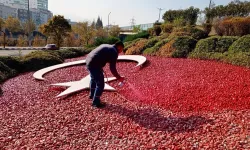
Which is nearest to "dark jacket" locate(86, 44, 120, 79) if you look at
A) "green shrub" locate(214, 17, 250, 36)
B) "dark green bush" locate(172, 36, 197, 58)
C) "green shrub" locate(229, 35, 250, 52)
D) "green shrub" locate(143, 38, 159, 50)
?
"dark green bush" locate(172, 36, 197, 58)

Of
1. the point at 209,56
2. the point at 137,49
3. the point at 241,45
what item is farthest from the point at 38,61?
the point at 241,45

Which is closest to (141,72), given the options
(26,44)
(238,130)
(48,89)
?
(48,89)

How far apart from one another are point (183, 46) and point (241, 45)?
234cm

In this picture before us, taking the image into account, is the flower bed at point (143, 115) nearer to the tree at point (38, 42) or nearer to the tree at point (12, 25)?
the tree at point (38, 42)

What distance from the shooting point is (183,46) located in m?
9.89

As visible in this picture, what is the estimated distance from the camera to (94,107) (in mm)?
4898

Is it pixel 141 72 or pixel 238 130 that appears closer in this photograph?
pixel 238 130

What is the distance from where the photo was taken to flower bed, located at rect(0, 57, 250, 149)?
3402 millimetres

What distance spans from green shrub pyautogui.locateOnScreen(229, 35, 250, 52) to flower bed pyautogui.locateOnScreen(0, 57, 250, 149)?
153 cm

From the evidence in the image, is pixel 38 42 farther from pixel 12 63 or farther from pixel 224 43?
pixel 224 43

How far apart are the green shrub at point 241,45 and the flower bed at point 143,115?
5.01 feet

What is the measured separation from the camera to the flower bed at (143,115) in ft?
11.2

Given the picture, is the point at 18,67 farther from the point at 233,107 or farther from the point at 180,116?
the point at 233,107

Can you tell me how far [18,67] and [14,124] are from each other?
5.88 m
